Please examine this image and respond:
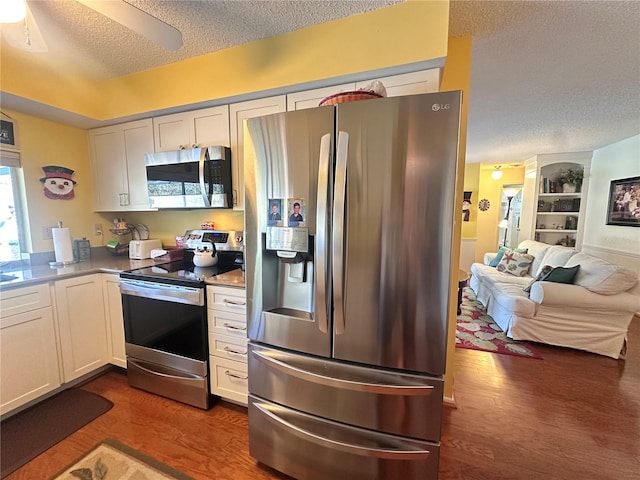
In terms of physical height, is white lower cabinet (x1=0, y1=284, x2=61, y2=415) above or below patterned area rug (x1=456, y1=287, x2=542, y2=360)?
above

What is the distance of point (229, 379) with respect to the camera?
1.92m

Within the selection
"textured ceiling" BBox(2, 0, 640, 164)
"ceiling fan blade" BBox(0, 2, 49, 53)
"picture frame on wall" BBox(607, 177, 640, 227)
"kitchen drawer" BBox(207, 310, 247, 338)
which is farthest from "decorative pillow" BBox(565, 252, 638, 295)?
"ceiling fan blade" BBox(0, 2, 49, 53)

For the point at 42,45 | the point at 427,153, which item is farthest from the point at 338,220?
the point at 42,45

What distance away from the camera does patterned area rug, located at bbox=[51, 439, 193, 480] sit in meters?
1.49

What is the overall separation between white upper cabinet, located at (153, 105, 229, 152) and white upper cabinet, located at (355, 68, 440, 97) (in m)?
1.21

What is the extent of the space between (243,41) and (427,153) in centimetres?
158

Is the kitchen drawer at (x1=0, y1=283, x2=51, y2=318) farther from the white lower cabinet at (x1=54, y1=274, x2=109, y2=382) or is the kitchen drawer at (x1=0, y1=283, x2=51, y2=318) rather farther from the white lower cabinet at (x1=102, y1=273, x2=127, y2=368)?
the white lower cabinet at (x1=102, y1=273, x2=127, y2=368)

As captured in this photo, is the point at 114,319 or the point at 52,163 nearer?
the point at 114,319

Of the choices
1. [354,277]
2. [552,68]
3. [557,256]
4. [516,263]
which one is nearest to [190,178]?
[354,277]

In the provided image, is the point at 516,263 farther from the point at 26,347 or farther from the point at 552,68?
the point at 26,347

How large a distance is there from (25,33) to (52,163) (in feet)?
5.25

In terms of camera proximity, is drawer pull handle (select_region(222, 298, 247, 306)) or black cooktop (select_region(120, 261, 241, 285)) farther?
black cooktop (select_region(120, 261, 241, 285))

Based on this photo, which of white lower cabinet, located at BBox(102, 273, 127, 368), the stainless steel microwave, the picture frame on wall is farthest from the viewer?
the picture frame on wall

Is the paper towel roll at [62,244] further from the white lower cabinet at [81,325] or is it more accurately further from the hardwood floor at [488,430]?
the hardwood floor at [488,430]
